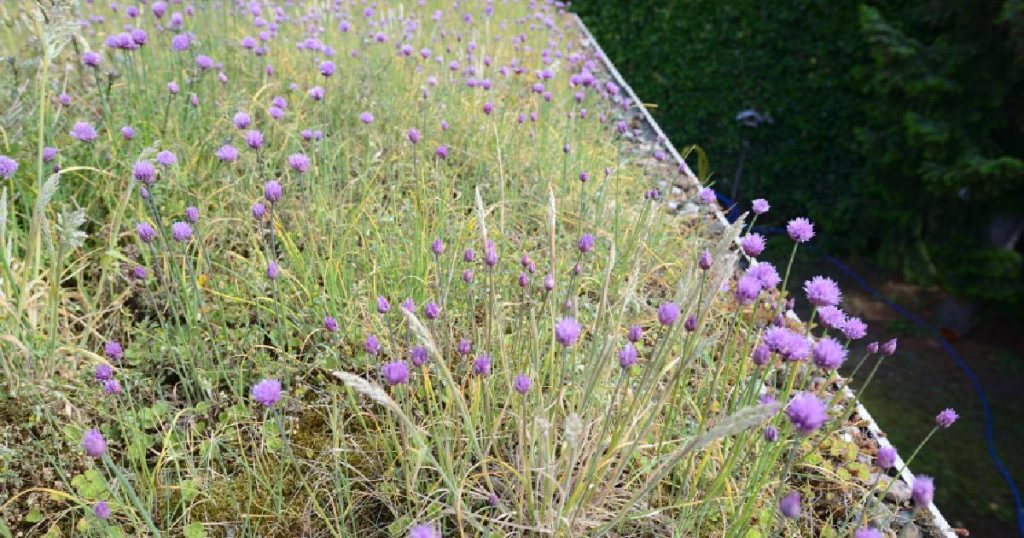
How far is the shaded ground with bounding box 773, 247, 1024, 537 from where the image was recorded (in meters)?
4.10

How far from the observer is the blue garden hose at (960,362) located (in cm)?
410

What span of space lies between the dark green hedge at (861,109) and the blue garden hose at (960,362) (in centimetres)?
25

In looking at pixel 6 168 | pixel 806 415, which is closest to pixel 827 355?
pixel 806 415

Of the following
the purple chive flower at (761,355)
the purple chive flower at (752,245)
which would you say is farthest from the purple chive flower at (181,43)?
the purple chive flower at (761,355)

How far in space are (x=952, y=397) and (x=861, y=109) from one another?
292cm

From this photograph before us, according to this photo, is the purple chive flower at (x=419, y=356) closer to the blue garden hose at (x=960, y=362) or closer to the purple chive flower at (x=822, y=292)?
the purple chive flower at (x=822, y=292)

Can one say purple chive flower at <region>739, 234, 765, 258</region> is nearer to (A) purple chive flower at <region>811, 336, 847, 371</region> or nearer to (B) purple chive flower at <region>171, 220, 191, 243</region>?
(A) purple chive flower at <region>811, 336, 847, 371</region>

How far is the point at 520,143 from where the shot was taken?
10.5ft

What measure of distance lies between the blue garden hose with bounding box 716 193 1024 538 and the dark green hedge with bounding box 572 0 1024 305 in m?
0.25

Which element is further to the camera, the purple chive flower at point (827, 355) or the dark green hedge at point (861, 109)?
the dark green hedge at point (861, 109)

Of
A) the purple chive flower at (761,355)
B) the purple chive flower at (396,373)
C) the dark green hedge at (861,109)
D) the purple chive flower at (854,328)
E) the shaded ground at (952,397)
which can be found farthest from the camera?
the dark green hedge at (861,109)

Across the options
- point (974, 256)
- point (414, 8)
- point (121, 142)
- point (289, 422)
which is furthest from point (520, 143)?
point (974, 256)

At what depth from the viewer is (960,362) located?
17.2 feet

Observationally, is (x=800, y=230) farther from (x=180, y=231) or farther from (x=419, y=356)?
(x=180, y=231)
